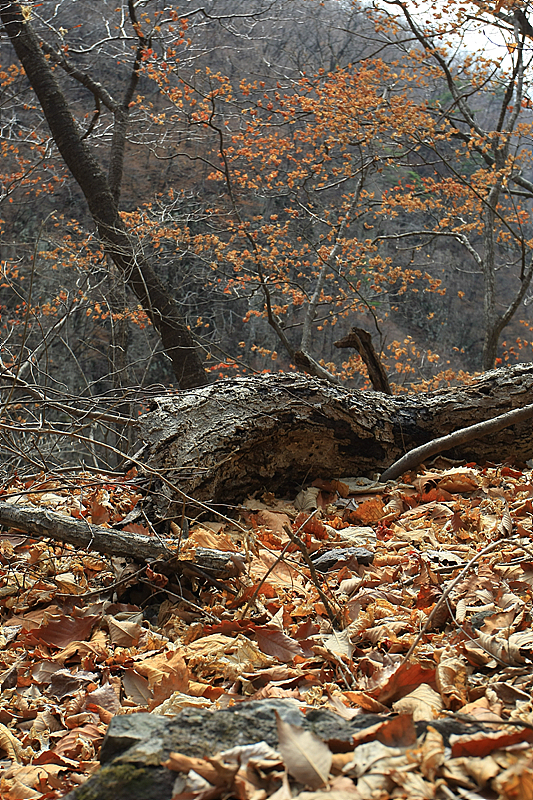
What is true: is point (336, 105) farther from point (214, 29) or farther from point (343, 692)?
point (214, 29)

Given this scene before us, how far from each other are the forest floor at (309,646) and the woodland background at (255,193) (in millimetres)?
2670

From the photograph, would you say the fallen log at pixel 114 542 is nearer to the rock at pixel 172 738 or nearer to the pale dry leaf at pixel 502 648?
the pale dry leaf at pixel 502 648

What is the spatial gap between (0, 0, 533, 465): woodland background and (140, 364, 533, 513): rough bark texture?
155 cm

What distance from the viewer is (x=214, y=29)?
20.9 m

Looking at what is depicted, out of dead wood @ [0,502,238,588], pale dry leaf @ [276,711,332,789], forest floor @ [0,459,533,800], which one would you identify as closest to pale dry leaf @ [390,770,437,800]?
forest floor @ [0,459,533,800]

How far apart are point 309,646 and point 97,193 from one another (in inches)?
257

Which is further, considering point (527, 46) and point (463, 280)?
point (463, 280)

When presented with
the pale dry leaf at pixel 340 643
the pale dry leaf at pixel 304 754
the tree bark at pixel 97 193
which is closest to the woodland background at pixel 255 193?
the tree bark at pixel 97 193

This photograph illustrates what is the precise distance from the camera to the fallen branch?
343 centimetres

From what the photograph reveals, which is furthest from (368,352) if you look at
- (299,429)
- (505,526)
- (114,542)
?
(114,542)

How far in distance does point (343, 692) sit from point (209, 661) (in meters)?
0.49

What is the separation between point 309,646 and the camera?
5.95 ft

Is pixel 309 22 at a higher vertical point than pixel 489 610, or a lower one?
higher

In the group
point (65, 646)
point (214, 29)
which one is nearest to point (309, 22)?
point (214, 29)
